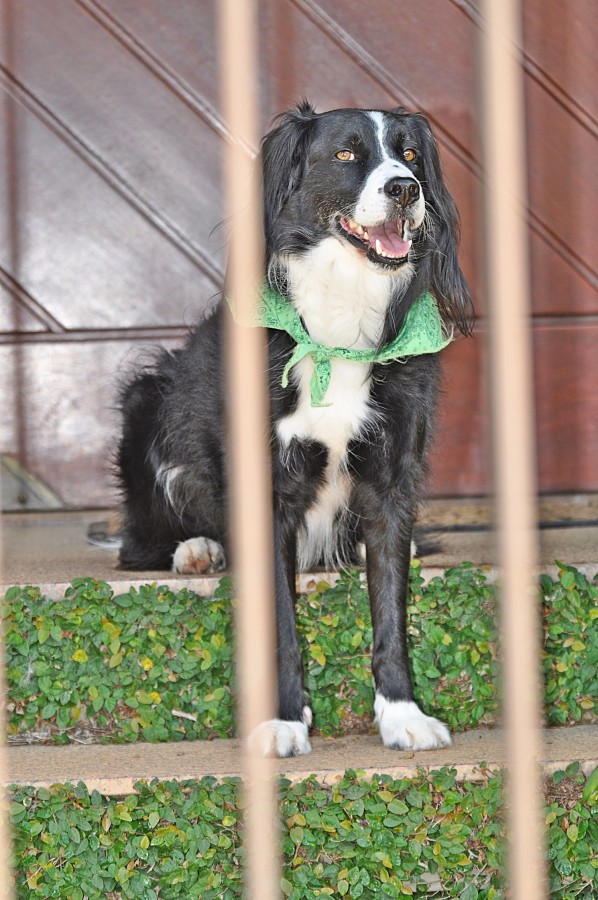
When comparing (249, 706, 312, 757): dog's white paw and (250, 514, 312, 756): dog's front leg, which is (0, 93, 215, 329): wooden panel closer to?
(250, 514, 312, 756): dog's front leg

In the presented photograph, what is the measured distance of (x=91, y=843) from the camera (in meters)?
1.84

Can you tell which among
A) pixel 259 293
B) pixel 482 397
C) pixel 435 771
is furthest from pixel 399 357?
pixel 482 397

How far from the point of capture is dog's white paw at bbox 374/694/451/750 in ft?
6.71

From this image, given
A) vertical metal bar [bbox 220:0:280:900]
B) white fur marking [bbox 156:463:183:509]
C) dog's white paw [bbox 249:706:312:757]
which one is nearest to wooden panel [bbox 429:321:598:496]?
white fur marking [bbox 156:463:183:509]

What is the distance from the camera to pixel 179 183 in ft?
11.6

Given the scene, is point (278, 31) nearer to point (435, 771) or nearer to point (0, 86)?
point (0, 86)

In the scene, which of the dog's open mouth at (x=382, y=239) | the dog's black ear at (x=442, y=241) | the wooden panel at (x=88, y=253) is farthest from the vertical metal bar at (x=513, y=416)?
the wooden panel at (x=88, y=253)

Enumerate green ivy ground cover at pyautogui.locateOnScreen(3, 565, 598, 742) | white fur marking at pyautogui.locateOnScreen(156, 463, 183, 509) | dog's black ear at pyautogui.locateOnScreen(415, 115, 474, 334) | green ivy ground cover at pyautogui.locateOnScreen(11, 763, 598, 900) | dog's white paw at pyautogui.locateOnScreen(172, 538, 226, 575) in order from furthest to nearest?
white fur marking at pyautogui.locateOnScreen(156, 463, 183, 509) → dog's white paw at pyautogui.locateOnScreen(172, 538, 226, 575) → dog's black ear at pyautogui.locateOnScreen(415, 115, 474, 334) → green ivy ground cover at pyautogui.locateOnScreen(3, 565, 598, 742) → green ivy ground cover at pyautogui.locateOnScreen(11, 763, 598, 900)

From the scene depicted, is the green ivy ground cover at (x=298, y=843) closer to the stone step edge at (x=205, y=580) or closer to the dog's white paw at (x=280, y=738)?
the dog's white paw at (x=280, y=738)

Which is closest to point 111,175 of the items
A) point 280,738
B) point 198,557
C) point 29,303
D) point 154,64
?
point 154,64

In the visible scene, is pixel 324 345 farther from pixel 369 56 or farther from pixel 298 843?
pixel 369 56

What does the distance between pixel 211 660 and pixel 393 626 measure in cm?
37

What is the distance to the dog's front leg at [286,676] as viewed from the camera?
Answer: 2012 mm

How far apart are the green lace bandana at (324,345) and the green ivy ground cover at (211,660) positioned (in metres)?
0.49
